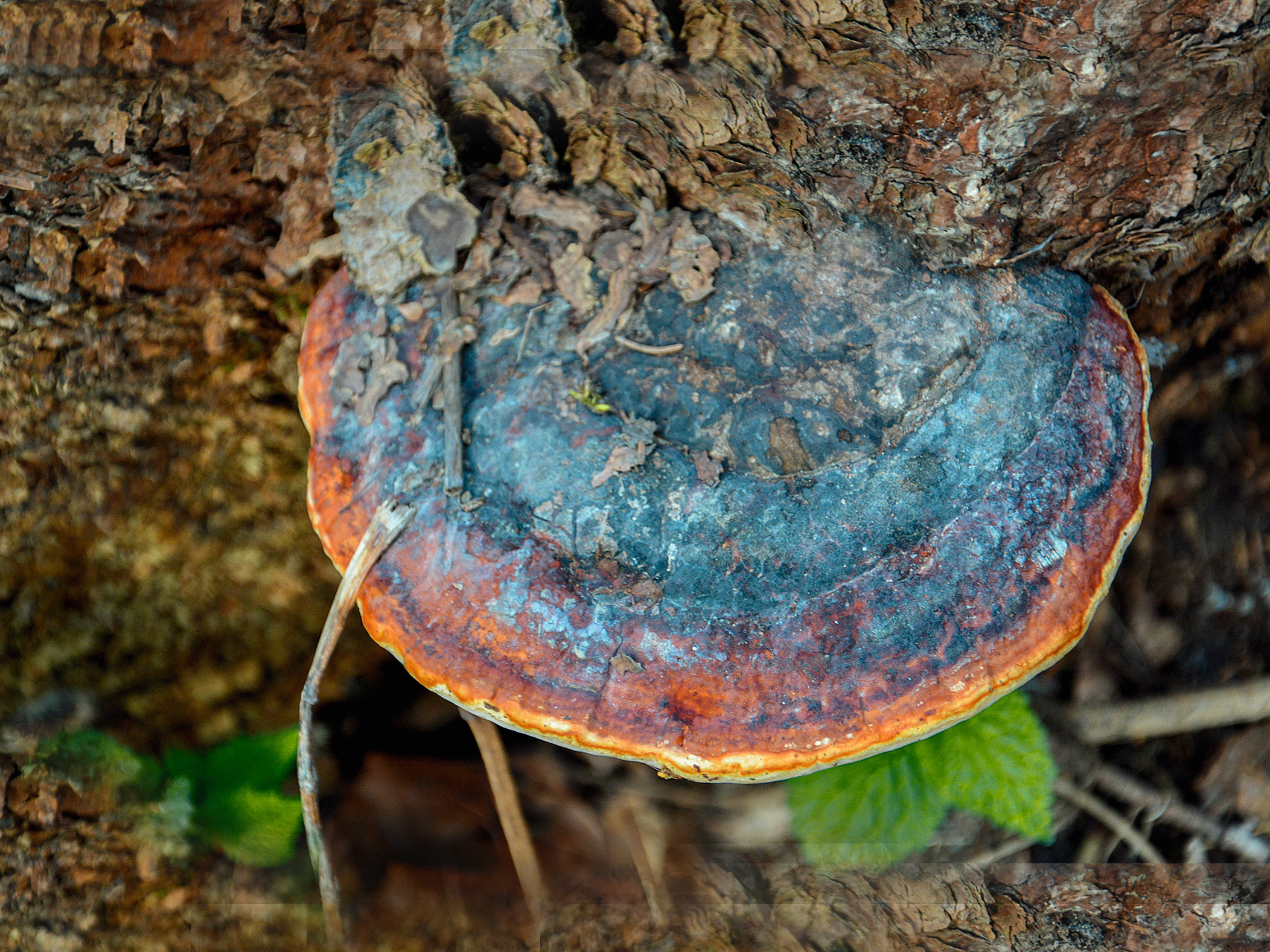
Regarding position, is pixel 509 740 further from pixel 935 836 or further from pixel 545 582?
pixel 935 836

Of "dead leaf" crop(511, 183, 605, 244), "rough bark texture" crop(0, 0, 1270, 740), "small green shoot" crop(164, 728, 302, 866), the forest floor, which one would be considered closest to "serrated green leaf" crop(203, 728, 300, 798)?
"small green shoot" crop(164, 728, 302, 866)

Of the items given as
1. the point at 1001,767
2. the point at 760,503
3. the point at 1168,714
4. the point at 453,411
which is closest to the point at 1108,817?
the point at 1168,714

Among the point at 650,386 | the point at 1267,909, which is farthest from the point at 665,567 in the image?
the point at 1267,909

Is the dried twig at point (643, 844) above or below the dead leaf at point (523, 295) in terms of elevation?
below

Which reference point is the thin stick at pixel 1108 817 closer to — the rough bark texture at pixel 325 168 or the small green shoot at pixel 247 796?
the rough bark texture at pixel 325 168

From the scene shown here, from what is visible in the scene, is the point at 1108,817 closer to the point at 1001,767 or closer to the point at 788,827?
the point at 1001,767

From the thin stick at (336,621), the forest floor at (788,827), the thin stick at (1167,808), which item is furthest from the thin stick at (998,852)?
the thin stick at (336,621)
